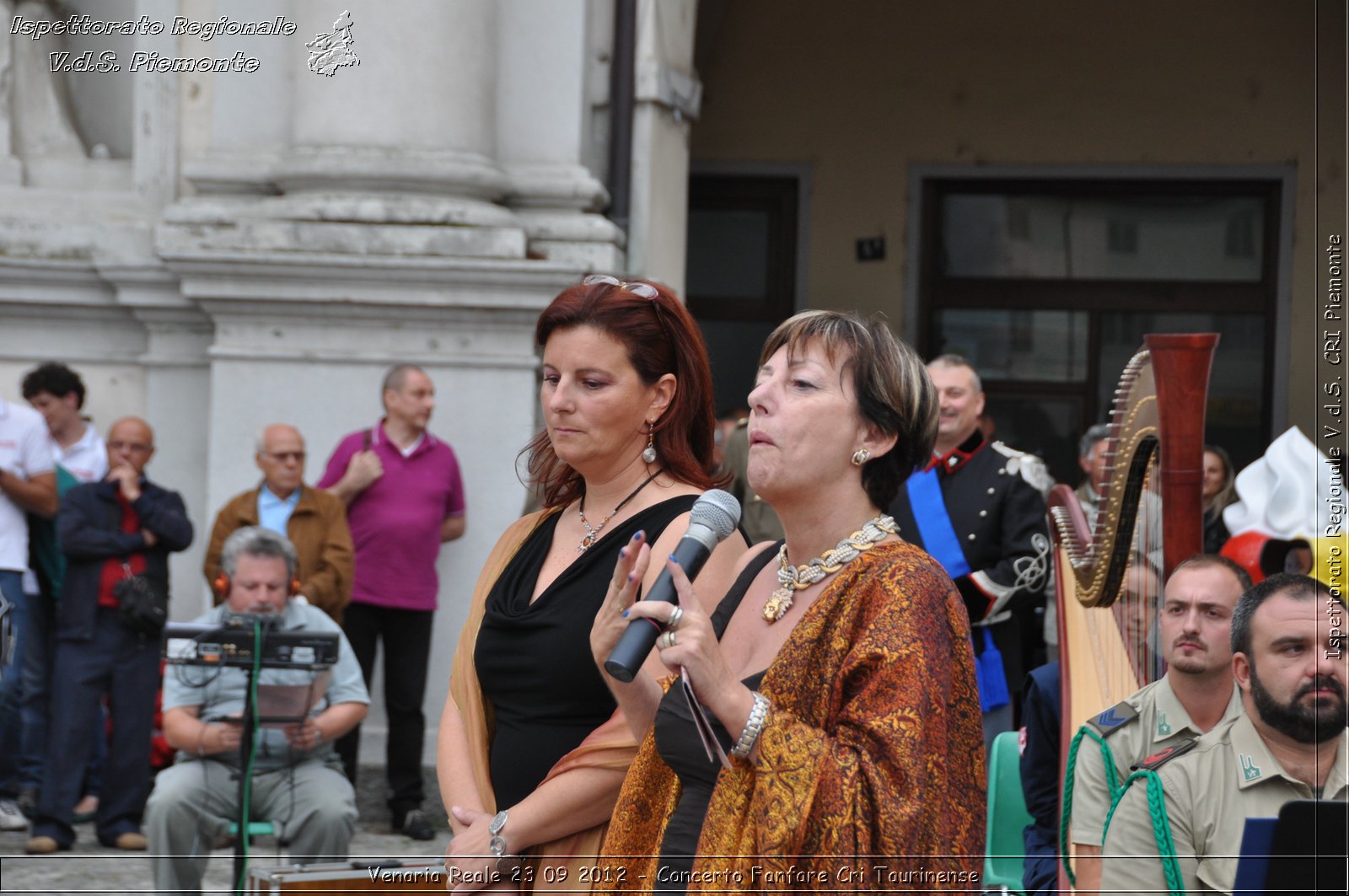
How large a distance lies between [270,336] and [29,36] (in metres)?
2.20

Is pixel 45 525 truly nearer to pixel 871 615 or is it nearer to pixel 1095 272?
pixel 871 615

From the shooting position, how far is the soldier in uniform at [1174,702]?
3414 millimetres

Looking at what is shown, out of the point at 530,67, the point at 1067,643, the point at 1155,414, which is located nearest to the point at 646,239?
the point at 530,67

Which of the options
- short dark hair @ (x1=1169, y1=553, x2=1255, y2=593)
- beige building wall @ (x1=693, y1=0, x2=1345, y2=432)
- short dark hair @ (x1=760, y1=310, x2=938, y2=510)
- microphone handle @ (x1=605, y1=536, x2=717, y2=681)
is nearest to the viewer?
microphone handle @ (x1=605, y1=536, x2=717, y2=681)

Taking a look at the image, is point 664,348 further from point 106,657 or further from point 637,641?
point 106,657

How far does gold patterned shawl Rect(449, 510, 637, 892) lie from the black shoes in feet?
11.4

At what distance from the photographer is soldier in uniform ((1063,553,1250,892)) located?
134 inches

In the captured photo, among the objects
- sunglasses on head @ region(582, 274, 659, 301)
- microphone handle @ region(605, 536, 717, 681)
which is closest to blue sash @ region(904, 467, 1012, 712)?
sunglasses on head @ region(582, 274, 659, 301)

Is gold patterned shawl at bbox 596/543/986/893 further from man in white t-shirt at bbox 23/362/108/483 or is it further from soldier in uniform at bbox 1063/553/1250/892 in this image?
man in white t-shirt at bbox 23/362/108/483

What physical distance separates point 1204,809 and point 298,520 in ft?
14.3

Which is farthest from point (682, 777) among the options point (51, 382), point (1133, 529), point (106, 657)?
point (51, 382)

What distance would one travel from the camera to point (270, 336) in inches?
301

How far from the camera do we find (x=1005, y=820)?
4562mm

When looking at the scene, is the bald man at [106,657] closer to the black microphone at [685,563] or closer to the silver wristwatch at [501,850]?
the silver wristwatch at [501,850]
